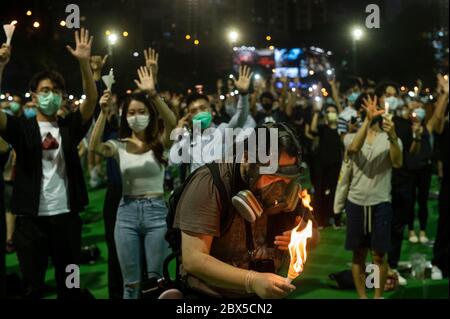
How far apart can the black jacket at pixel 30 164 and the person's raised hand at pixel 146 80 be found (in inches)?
24.9

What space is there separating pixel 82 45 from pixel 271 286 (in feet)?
7.91

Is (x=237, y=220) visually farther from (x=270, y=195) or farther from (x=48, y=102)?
(x=48, y=102)

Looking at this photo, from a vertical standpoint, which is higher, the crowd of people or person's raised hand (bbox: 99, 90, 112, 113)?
person's raised hand (bbox: 99, 90, 112, 113)

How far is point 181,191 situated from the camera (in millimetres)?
2789

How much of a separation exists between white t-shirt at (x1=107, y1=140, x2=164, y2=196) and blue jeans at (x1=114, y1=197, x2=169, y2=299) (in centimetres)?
10

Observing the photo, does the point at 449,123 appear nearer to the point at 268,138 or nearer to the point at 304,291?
the point at 304,291

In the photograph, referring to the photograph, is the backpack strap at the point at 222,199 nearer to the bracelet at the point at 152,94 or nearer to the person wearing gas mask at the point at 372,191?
the bracelet at the point at 152,94

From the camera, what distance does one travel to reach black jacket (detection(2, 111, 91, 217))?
4.37m

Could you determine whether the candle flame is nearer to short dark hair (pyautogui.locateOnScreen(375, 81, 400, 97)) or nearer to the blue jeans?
the blue jeans

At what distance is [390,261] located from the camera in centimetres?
675

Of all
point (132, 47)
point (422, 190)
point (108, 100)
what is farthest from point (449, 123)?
point (108, 100)

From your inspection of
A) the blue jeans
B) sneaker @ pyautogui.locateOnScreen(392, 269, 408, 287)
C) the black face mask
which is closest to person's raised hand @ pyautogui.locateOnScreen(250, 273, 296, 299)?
the blue jeans

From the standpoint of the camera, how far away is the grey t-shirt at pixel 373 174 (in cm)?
564
